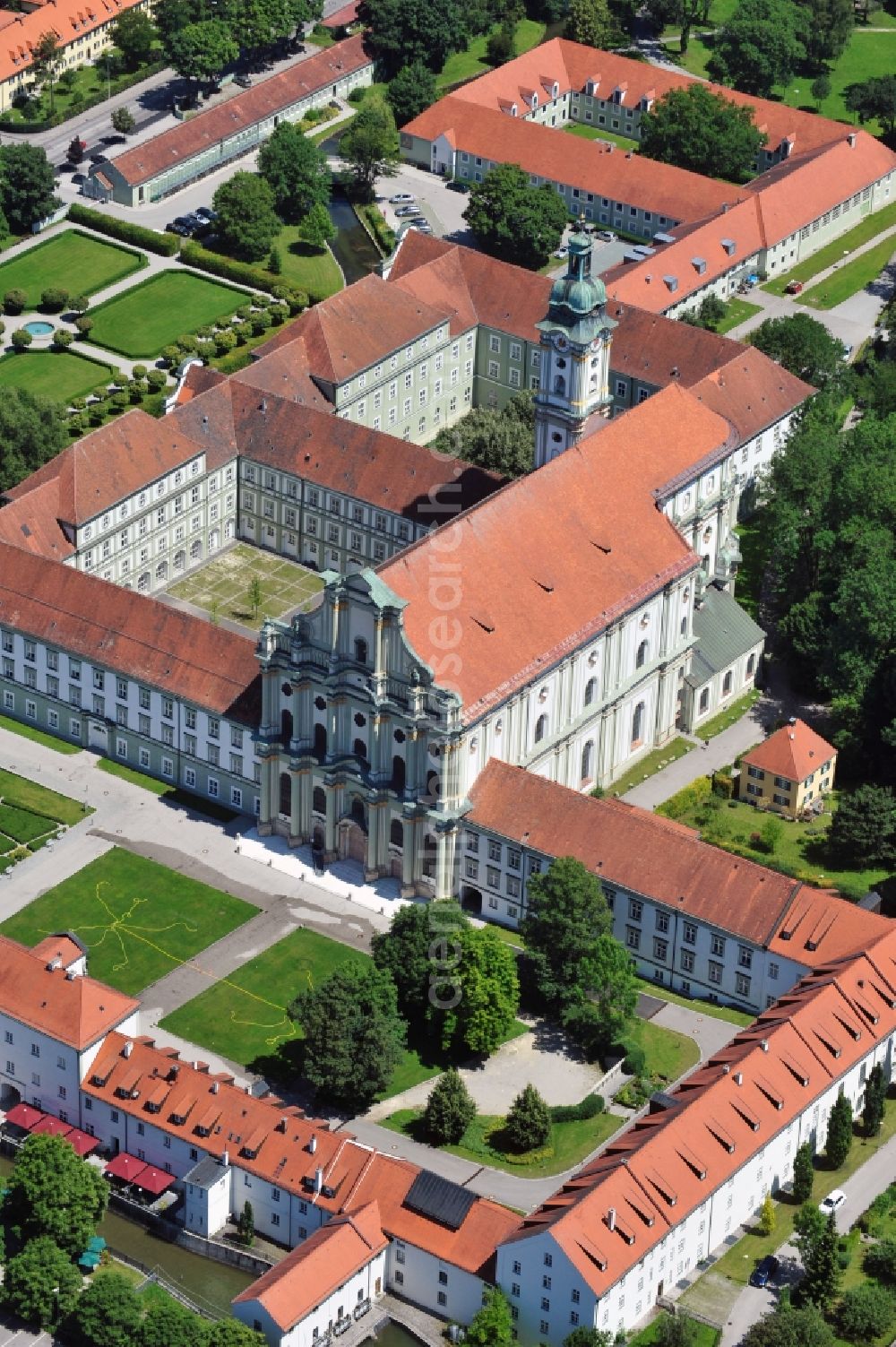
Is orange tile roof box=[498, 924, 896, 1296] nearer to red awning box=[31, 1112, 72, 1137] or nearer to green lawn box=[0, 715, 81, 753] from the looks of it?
red awning box=[31, 1112, 72, 1137]

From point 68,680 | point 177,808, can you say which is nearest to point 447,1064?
point 177,808

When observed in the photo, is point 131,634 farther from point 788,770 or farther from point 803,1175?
point 803,1175

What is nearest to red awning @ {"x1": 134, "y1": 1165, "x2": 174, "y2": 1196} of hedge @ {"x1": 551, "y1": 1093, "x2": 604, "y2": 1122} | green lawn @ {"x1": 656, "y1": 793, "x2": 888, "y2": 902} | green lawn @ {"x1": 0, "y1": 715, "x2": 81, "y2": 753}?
hedge @ {"x1": 551, "y1": 1093, "x2": 604, "y2": 1122}

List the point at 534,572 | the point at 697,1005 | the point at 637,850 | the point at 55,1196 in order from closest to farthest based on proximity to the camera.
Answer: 1. the point at 55,1196
2. the point at 697,1005
3. the point at 637,850
4. the point at 534,572

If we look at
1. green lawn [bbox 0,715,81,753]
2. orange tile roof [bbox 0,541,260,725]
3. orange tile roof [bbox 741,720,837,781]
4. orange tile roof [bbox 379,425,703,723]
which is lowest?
green lawn [bbox 0,715,81,753]

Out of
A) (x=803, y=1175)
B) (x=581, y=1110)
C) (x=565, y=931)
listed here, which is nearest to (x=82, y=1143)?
(x=581, y=1110)

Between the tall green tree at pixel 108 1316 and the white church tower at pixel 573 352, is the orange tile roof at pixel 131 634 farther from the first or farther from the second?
the tall green tree at pixel 108 1316

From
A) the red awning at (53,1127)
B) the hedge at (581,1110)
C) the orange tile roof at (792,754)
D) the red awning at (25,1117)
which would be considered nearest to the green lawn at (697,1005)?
the hedge at (581,1110)
